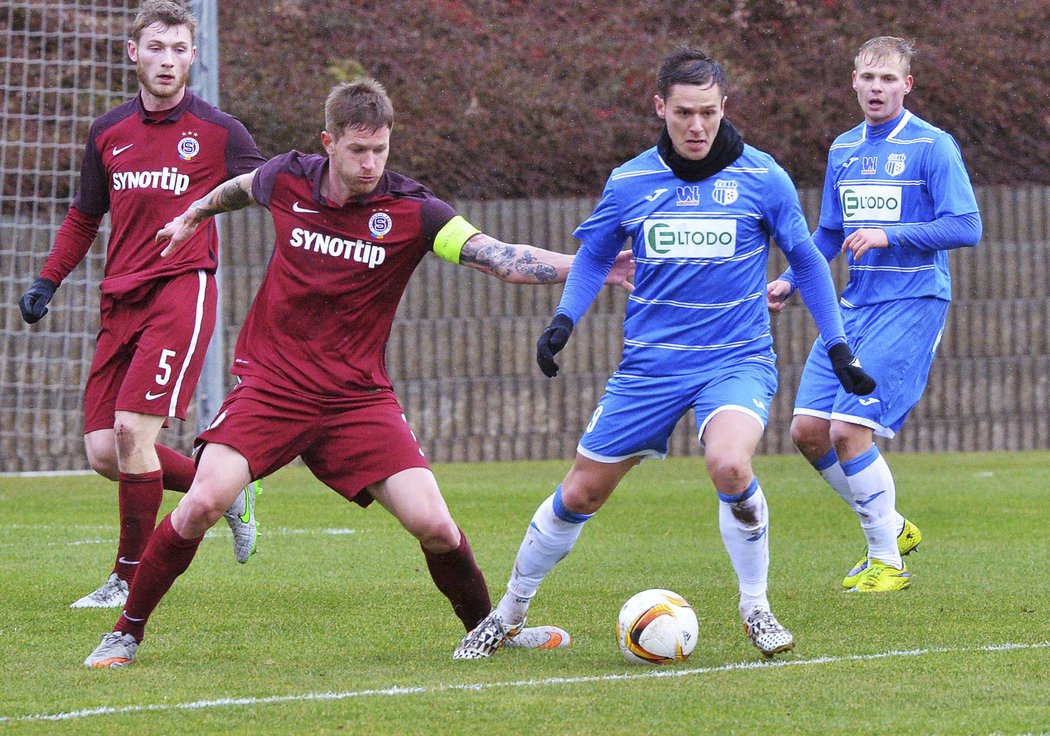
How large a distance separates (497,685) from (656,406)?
1.15 m

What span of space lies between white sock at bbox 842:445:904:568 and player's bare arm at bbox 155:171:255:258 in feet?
10.1

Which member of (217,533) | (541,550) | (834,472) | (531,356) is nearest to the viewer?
(541,550)

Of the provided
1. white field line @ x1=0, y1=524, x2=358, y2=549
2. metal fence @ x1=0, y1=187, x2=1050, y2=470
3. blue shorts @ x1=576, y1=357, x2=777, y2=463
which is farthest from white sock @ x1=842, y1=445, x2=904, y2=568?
metal fence @ x1=0, y1=187, x2=1050, y2=470

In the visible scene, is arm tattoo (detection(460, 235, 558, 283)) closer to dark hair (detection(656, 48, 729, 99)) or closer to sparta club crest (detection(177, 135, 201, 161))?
dark hair (detection(656, 48, 729, 99))

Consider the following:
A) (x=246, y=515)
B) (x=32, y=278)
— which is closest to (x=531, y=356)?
(x=32, y=278)

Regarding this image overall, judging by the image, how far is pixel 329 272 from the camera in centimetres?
531

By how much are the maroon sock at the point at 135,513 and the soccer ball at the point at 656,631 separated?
2231mm

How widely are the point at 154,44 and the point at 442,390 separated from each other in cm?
793

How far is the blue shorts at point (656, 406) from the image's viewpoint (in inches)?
215

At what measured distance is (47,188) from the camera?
13898mm

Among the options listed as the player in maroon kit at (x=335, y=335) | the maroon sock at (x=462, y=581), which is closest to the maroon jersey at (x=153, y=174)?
the player in maroon kit at (x=335, y=335)

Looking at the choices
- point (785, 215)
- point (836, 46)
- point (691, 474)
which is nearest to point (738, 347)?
point (785, 215)

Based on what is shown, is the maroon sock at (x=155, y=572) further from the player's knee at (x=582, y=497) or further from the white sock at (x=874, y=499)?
the white sock at (x=874, y=499)

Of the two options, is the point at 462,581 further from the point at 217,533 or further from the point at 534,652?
the point at 217,533
